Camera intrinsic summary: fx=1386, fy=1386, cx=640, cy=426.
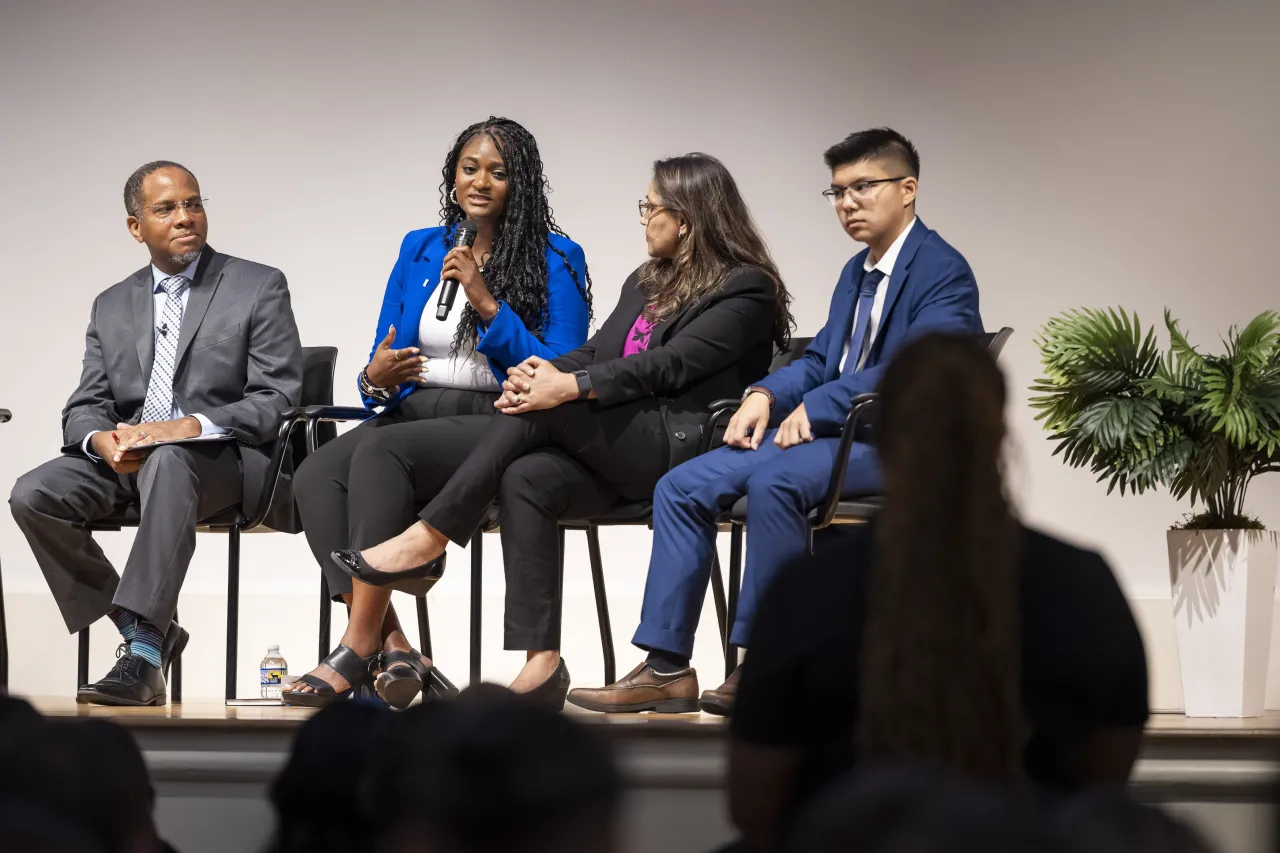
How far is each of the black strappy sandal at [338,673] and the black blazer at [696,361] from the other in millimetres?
734

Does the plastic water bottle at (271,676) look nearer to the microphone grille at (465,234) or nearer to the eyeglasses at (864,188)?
the microphone grille at (465,234)

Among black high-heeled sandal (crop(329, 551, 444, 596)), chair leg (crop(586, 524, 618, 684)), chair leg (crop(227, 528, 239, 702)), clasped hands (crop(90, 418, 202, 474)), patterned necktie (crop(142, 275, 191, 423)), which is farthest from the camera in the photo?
chair leg (crop(586, 524, 618, 684))

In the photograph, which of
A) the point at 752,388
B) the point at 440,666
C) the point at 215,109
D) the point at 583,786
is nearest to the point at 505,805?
the point at 583,786

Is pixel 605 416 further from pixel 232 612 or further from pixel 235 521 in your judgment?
pixel 232 612

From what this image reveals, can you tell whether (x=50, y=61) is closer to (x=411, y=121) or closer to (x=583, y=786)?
(x=411, y=121)

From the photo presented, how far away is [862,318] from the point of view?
9.84 ft

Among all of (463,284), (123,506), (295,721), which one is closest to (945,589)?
(295,721)

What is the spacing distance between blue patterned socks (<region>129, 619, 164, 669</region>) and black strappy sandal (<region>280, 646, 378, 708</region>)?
325 mm

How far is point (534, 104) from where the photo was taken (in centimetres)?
477

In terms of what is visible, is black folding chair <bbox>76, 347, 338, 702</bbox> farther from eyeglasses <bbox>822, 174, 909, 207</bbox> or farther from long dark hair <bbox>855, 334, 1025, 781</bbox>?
long dark hair <bbox>855, 334, 1025, 781</bbox>

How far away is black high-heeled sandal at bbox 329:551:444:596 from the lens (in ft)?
9.00

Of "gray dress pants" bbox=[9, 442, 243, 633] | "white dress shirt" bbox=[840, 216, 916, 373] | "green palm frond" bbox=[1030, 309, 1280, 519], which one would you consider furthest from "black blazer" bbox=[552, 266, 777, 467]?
"gray dress pants" bbox=[9, 442, 243, 633]

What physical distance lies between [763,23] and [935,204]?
33.7 inches

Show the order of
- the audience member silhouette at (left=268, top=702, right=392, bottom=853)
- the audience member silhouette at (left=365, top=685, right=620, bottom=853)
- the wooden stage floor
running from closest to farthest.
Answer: the audience member silhouette at (left=365, top=685, right=620, bottom=853), the audience member silhouette at (left=268, top=702, right=392, bottom=853), the wooden stage floor
